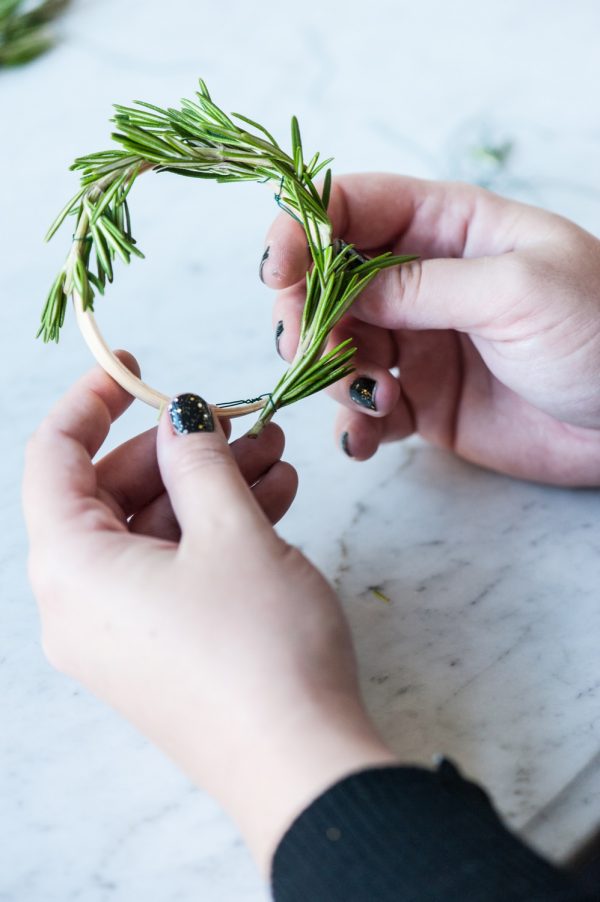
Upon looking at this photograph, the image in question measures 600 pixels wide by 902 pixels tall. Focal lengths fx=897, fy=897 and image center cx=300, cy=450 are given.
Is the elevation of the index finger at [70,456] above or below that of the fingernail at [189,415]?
below

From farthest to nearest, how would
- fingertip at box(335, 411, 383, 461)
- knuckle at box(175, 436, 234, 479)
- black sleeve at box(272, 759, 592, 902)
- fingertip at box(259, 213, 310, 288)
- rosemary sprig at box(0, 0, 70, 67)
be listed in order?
rosemary sprig at box(0, 0, 70, 67), fingertip at box(335, 411, 383, 461), fingertip at box(259, 213, 310, 288), knuckle at box(175, 436, 234, 479), black sleeve at box(272, 759, 592, 902)

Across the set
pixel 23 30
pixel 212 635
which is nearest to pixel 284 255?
pixel 212 635

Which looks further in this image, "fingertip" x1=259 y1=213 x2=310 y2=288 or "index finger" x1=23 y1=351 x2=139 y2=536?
"fingertip" x1=259 y1=213 x2=310 y2=288

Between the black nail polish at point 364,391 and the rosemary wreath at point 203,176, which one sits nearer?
the rosemary wreath at point 203,176

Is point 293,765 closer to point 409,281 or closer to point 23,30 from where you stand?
point 409,281

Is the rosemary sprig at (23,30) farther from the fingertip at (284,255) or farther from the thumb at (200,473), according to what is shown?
the thumb at (200,473)

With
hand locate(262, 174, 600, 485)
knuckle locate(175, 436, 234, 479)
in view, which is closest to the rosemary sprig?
hand locate(262, 174, 600, 485)

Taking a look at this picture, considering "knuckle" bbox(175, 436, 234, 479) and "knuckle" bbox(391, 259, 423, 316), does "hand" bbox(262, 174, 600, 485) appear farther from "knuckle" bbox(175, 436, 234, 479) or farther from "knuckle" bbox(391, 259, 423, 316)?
"knuckle" bbox(175, 436, 234, 479)

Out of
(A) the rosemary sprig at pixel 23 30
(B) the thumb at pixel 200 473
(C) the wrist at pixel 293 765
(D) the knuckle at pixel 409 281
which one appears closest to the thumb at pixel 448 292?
(D) the knuckle at pixel 409 281
